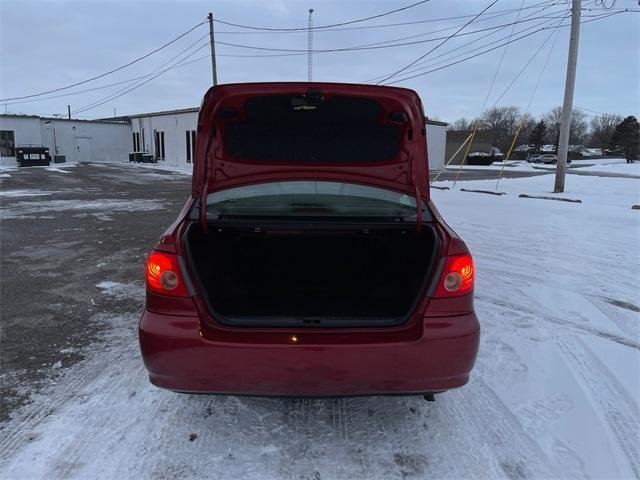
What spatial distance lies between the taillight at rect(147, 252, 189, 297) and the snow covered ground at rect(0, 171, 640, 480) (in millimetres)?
827

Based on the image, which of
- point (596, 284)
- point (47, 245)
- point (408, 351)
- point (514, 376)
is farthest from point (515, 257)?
point (47, 245)

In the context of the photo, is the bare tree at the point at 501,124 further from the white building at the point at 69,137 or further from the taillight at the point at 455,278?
the taillight at the point at 455,278

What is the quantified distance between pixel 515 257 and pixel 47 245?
6.91 metres

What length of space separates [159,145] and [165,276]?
1537 inches

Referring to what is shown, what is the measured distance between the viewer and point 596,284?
17.1ft

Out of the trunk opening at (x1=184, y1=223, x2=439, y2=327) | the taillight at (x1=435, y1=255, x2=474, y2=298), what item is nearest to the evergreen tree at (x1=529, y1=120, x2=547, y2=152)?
the trunk opening at (x1=184, y1=223, x2=439, y2=327)

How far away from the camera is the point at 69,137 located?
132ft

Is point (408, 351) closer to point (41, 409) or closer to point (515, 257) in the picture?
point (41, 409)

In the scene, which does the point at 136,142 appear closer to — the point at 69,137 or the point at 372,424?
the point at 69,137

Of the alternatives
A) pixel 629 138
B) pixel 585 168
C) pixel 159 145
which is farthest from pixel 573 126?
pixel 159 145

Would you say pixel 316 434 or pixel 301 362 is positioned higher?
pixel 301 362

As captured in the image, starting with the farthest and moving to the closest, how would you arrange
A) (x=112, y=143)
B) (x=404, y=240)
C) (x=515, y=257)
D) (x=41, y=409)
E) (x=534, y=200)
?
(x=112, y=143) → (x=534, y=200) → (x=515, y=257) → (x=404, y=240) → (x=41, y=409)

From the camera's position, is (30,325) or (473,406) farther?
(30,325)

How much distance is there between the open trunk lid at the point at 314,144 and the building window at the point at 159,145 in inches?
1482
